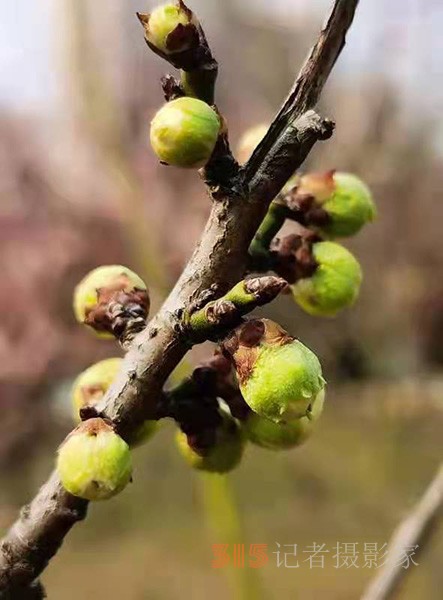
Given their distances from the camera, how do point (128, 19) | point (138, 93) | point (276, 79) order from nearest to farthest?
point (128, 19)
point (138, 93)
point (276, 79)

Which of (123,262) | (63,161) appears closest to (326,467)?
(123,262)

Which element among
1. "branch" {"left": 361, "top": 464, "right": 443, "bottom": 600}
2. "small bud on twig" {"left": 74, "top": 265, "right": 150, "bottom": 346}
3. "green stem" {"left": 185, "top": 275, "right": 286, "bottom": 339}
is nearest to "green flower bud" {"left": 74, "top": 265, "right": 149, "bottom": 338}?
"small bud on twig" {"left": 74, "top": 265, "right": 150, "bottom": 346}

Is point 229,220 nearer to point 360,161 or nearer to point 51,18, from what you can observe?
point 51,18

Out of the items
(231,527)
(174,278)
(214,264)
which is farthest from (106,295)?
(174,278)

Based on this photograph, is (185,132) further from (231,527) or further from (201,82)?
(231,527)

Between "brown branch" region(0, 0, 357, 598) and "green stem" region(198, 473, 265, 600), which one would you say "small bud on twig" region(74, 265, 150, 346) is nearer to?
"brown branch" region(0, 0, 357, 598)
